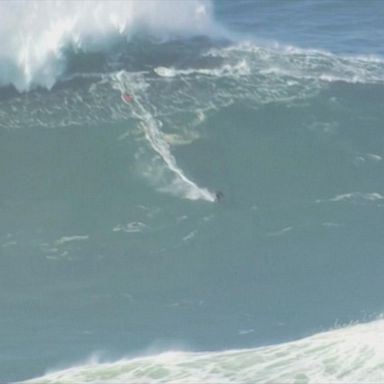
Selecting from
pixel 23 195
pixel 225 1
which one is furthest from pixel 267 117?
pixel 225 1

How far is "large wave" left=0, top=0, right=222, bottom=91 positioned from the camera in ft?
105

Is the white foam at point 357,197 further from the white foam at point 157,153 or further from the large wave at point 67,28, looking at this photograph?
the large wave at point 67,28

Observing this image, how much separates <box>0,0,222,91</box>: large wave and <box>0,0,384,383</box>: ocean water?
1.6 inches

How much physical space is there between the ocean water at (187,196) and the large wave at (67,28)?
0.13ft

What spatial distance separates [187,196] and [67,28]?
20.9 ft

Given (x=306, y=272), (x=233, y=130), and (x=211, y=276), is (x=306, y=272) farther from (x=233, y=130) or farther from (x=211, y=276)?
(x=233, y=130)

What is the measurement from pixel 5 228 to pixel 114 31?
24.5 feet

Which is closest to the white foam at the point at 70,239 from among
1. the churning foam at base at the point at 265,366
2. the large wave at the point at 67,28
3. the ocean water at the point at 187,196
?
the ocean water at the point at 187,196

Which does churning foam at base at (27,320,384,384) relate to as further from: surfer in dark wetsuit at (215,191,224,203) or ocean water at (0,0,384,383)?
surfer in dark wetsuit at (215,191,224,203)

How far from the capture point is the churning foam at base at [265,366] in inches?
829

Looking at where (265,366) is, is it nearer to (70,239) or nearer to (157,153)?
(70,239)

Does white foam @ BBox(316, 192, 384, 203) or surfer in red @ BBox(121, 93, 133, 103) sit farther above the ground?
surfer in red @ BBox(121, 93, 133, 103)

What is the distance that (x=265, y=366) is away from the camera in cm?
2169

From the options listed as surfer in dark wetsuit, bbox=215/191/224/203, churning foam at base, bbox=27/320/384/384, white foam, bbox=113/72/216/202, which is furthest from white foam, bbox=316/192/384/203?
churning foam at base, bbox=27/320/384/384
